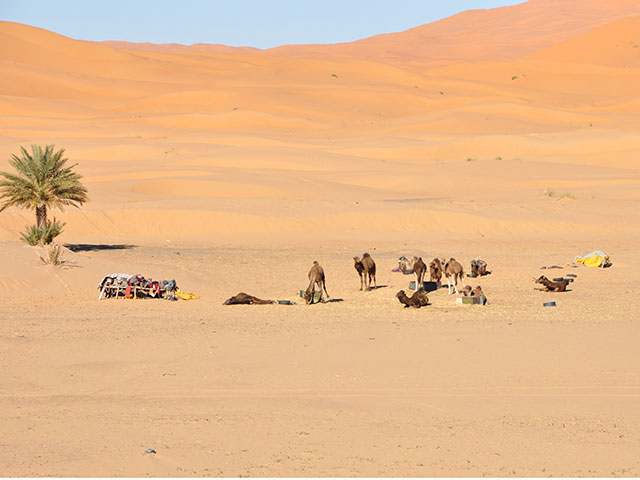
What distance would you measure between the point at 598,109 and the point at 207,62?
146ft

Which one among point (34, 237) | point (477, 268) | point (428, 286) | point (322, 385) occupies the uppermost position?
point (34, 237)

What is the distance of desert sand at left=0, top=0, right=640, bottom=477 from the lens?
8.65 meters

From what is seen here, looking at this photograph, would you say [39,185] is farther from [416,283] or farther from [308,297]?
[416,283]

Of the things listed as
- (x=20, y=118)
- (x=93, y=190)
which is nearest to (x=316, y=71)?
(x=20, y=118)

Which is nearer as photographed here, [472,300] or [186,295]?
[472,300]

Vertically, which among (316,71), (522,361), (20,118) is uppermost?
(316,71)

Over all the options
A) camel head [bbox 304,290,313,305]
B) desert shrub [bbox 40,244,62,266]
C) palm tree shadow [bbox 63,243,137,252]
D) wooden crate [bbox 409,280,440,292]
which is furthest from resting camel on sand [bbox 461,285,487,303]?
palm tree shadow [bbox 63,243,137,252]

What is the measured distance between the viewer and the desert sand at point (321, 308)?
8.65m

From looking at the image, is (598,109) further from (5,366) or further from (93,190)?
(5,366)

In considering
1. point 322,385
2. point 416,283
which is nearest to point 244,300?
point 416,283

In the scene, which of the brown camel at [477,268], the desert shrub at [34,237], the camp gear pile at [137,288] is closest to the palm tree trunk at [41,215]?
the desert shrub at [34,237]

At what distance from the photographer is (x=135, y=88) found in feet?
272

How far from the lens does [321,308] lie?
16578 mm

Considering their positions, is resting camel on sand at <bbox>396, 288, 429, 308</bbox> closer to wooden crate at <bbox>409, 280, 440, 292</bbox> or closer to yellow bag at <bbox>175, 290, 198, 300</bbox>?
wooden crate at <bbox>409, 280, 440, 292</bbox>
